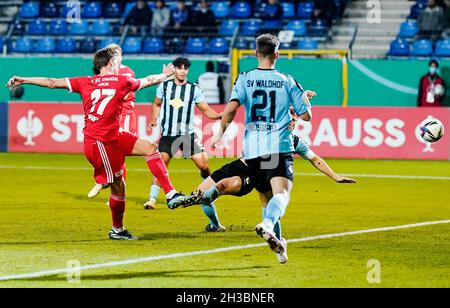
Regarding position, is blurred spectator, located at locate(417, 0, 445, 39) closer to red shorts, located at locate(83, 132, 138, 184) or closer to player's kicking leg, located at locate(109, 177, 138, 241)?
red shorts, located at locate(83, 132, 138, 184)

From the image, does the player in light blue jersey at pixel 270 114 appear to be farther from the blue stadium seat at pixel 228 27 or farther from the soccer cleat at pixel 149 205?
the blue stadium seat at pixel 228 27

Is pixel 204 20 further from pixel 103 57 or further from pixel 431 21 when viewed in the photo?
pixel 103 57

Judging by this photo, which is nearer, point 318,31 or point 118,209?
point 118,209

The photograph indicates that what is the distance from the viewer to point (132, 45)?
30906mm

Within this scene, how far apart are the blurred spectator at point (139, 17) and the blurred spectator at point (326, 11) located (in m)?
4.80

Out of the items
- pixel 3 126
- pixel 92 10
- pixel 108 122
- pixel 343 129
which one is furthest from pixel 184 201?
pixel 92 10

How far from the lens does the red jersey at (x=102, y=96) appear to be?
12.0m

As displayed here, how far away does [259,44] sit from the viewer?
10055 mm

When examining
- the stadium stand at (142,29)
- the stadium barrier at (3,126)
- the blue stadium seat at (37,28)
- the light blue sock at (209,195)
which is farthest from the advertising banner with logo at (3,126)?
the light blue sock at (209,195)

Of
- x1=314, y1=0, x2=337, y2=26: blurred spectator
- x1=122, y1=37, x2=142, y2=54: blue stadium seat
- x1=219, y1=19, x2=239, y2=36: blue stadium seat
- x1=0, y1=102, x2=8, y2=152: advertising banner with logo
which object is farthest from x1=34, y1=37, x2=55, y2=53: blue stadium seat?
x1=314, y1=0, x2=337, y2=26: blurred spectator

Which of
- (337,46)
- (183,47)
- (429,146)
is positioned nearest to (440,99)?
(429,146)

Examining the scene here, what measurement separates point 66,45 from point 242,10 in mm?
5266
